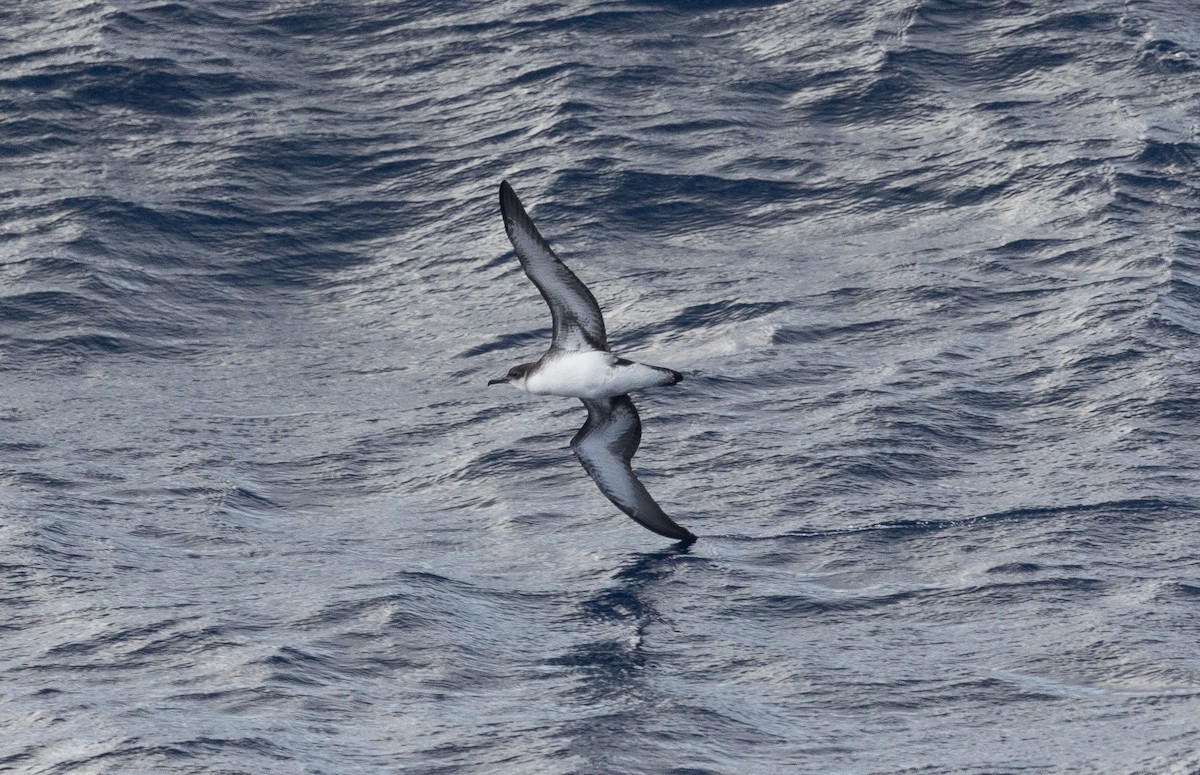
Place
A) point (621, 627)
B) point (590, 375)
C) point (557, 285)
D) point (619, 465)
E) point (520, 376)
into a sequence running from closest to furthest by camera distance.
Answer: point (557, 285) → point (590, 375) → point (621, 627) → point (520, 376) → point (619, 465)

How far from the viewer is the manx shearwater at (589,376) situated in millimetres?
16359

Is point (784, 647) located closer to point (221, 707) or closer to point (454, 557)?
point (454, 557)

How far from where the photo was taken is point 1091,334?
73.4ft

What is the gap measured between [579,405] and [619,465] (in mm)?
4397

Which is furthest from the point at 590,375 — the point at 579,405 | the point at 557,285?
the point at 579,405

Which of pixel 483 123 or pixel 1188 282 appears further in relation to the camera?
pixel 483 123

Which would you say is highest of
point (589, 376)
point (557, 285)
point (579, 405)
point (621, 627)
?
point (557, 285)

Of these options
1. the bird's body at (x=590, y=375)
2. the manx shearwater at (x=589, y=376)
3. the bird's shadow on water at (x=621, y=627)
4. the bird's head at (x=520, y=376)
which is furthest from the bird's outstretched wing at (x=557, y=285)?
the bird's shadow on water at (x=621, y=627)

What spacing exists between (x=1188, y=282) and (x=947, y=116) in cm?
474

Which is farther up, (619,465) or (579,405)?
(619,465)

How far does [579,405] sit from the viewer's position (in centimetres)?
2267

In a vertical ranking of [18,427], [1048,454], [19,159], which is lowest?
[1048,454]

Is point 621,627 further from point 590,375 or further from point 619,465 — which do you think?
point 590,375

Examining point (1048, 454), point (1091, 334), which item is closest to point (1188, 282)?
point (1091, 334)
